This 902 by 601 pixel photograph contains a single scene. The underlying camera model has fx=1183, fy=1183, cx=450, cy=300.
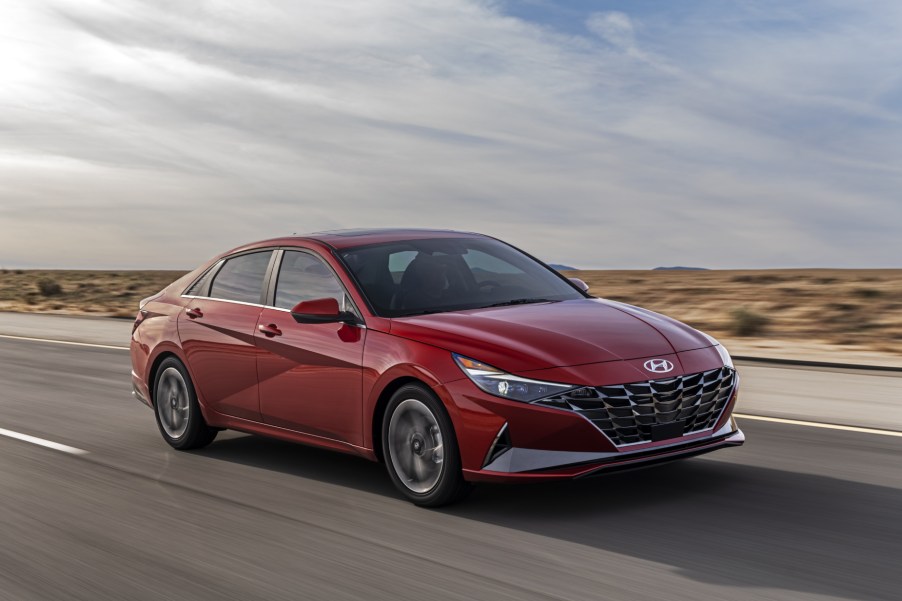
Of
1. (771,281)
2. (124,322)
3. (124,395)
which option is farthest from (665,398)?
(771,281)

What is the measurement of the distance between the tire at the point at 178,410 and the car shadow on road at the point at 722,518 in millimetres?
1051

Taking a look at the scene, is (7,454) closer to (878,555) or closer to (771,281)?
(878,555)

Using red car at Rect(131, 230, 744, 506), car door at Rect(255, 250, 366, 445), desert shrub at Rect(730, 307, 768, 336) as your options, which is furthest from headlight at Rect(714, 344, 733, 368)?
desert shrub at Rect(730, 307, 768, 336)

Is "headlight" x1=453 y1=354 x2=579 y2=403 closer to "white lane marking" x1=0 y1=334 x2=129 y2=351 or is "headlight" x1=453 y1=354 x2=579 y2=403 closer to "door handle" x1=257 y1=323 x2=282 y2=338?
"door handle" x1=257 y1=323 x2=282 y2=338

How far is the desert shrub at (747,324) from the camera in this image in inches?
780

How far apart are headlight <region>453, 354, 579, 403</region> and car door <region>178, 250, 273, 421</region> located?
2.17 m

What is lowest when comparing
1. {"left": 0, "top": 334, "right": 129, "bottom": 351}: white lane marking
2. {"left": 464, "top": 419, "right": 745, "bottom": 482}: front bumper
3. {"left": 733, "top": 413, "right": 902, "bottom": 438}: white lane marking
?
{"left": 0, "top": 334, "right": 129, "bottom": 351}: white lane marking

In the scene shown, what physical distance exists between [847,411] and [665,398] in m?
4.18

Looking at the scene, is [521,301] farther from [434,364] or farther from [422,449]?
[422,449]

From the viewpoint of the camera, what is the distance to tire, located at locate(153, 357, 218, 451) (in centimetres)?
852

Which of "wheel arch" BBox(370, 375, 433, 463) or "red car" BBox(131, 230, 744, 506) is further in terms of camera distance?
"wheel arch" BBox(370, 375, 433, 463)

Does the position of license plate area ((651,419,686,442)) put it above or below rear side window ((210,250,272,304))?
below

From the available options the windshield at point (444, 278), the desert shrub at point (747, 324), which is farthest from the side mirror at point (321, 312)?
the desert shrub at point (747, 324)

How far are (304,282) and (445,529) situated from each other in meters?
2.25
